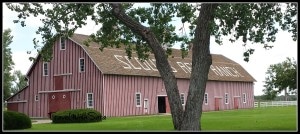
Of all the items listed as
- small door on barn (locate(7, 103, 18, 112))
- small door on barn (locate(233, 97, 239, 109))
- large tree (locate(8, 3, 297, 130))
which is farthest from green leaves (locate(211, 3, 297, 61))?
small door on barn (locate(233, 97, 239, 109))

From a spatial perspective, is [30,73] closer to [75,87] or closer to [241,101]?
[75,87]

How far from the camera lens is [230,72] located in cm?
5731

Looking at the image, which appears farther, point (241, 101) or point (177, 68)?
point (241, 101)

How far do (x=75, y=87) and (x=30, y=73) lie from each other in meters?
5.51

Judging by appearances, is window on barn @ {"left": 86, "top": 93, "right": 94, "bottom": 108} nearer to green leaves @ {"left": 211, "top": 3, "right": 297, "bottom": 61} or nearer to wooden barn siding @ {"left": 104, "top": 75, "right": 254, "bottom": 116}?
wooden barn siding @ {"left": 104, "top": 75, "right": 254, "bottom": 116}

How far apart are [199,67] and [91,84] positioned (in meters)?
25.1

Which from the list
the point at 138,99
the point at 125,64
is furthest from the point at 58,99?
the point at 138,99

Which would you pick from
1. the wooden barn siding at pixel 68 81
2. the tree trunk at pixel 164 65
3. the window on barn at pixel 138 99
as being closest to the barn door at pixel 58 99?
the wooden barn siding at pixel 68 81

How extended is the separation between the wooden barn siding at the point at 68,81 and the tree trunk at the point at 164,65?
22.9 metres

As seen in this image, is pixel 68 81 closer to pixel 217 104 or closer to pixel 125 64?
pixel 125 64

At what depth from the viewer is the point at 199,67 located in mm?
17266

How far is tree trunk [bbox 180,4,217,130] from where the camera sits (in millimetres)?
17203

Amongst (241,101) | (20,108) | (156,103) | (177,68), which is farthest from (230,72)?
(20,108)

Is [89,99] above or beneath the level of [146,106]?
above
